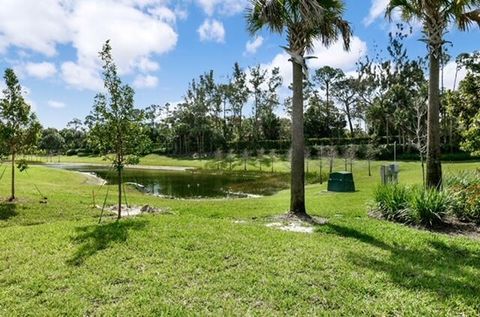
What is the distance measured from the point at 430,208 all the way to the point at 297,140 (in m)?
4.36

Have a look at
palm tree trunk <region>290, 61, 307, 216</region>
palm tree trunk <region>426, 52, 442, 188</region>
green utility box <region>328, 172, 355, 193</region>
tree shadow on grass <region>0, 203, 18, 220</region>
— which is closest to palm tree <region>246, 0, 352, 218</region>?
palm tree trunk <region>290, 61, 307, 216</region>

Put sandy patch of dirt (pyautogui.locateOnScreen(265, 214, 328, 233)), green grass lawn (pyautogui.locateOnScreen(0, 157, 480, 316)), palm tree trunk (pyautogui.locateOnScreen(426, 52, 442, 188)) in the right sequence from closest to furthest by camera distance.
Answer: green grass lawn (pyautogui.locateOnScreen(0, 157, 480, 316)) → sandy patch of dirt (pyautogui.locateOnScreen(265, 214, 328, 233)) → palm tree trunk (pyautogui.locateOnScreen(426, 52, 442, 188))

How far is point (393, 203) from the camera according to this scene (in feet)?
43.2

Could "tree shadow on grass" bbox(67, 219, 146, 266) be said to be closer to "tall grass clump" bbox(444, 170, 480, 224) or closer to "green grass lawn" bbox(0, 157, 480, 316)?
"green grass lawn" bbox(0, 157, 480, 316)

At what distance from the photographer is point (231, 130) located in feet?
286

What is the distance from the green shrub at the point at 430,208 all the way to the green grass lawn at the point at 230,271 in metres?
1.48

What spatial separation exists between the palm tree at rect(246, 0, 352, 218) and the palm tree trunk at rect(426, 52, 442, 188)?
3.93 metres

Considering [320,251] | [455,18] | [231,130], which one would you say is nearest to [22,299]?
[320,251]

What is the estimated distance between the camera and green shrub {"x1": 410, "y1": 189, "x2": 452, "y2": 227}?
39.2 feet

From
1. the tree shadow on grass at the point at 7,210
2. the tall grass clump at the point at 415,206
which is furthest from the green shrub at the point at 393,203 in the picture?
the tree shadow on grass at the point at 7,210

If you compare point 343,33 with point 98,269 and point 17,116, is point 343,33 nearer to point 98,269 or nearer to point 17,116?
point 98,269

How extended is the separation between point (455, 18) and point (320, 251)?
11.2 meters

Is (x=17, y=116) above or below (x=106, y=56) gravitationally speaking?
below

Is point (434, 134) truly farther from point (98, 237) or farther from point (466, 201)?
point (98, 237)
